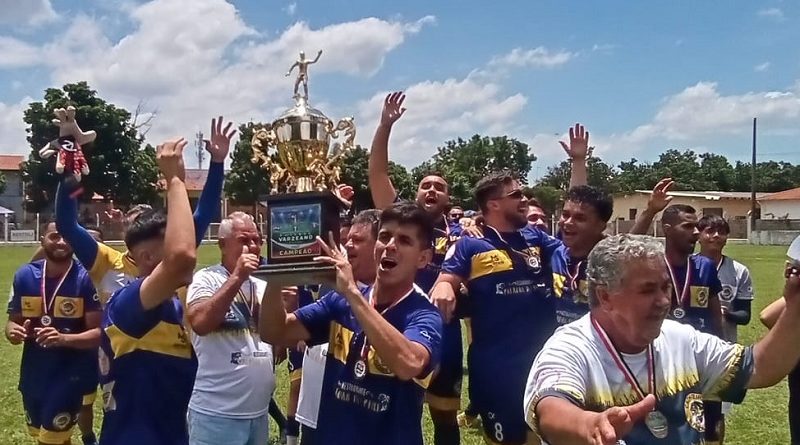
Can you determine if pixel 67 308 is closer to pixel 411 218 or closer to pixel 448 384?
pixel 448 384

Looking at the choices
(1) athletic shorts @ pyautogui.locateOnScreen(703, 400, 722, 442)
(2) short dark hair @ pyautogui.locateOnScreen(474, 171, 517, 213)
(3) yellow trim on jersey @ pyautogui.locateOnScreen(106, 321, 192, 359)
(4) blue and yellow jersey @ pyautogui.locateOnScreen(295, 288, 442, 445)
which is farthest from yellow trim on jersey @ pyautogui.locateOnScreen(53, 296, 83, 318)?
(1) athletic shorts @ pyautogui.locateOnScreen(703, 400, 722, 442)

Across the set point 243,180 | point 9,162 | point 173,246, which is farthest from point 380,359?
point 9,162

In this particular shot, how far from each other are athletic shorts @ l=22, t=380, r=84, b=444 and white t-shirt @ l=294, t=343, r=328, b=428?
7.39 feet

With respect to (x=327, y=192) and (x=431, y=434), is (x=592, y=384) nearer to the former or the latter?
(x=327, y=192)

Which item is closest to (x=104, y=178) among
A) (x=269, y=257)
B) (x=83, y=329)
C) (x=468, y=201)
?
(x=468, y=201)

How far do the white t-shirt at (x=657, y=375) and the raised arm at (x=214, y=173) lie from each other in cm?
242

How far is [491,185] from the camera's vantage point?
5.57 m

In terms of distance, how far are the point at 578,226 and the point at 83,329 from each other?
13.9ft

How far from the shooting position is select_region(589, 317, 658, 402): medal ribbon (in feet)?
9.30

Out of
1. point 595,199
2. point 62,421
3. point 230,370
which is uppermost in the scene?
point 595,199

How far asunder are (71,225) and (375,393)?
225 cm

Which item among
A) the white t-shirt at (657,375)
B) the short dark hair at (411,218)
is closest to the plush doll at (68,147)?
the short dark hair at (411,218)

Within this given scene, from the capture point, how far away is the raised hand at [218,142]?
15.6 feet

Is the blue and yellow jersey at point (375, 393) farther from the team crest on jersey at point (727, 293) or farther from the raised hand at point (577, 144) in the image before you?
the team crest on jersey at point (727, 293)
